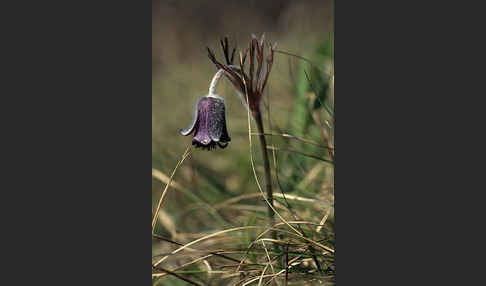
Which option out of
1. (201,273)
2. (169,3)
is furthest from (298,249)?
(169,3)

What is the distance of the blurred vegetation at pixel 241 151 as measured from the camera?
7.07ft

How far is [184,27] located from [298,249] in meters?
1.11

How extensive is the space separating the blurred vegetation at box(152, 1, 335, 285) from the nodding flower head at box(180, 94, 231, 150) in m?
0.29

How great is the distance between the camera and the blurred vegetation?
84.8 inches

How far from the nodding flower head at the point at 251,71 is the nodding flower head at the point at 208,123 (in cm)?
14

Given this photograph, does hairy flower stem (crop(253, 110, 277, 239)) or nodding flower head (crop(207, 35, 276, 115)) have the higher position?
nodding flower head (crop(207, 35, 276, 115))

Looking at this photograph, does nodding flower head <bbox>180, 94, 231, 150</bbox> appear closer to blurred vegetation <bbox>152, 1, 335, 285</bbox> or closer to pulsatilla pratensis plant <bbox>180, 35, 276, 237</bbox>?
pulsatilla pratensis plant <bbox>180, 35, 276, 237</bbox>

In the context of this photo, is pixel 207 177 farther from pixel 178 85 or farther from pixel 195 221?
pixel 178 85

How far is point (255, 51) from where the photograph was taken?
2266 mm

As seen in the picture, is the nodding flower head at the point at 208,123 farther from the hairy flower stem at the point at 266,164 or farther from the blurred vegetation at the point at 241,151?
the blurred vegetation at the point at 241,151

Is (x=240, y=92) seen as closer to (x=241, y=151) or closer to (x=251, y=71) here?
(x=251, y=71)

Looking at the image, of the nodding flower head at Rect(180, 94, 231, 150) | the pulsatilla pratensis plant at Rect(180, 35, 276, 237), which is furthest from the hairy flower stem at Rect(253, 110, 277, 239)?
the nodding flower head at Rect(180, 94, 231, 150)

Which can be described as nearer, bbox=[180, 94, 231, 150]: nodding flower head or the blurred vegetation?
bbox=[180, 94, 231, 150]: nodding flower head

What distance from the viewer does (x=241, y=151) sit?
2939 millimetres
